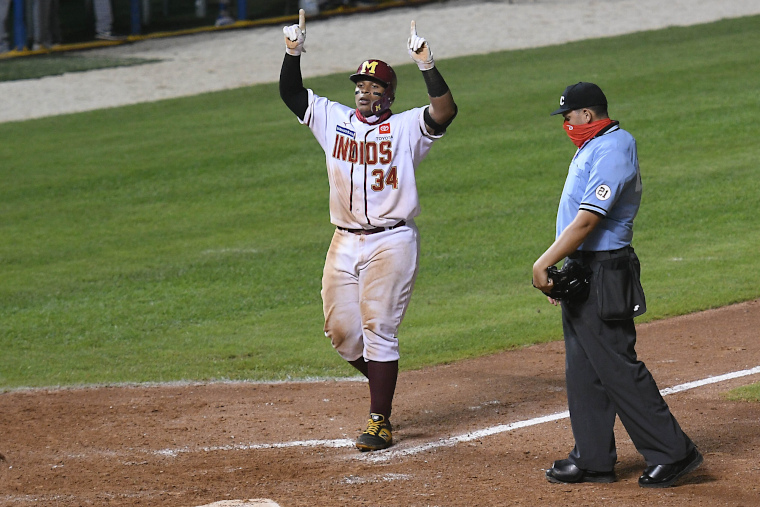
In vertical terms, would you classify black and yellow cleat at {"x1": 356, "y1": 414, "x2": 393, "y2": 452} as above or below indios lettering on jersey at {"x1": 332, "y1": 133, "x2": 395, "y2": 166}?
below

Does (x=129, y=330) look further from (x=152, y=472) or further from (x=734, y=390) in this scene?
(x=734, y=390)

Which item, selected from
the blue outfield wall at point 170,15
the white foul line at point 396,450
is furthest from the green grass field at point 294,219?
the blue outfield wall at point 170,15

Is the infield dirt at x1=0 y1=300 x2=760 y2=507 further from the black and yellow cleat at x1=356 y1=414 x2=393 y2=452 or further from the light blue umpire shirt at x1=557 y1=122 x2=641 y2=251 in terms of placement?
the light blue umpire shirt at x1=557 y1=122 x2=641 y2=251

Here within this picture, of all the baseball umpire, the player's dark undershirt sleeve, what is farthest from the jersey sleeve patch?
the player's dark undershirt sleeve

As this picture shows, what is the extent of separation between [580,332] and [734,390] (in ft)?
5.65

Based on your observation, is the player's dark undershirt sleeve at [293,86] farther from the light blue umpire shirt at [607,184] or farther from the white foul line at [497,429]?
the white foul line at [497,429]

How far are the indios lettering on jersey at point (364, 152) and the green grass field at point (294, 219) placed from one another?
6.98ft

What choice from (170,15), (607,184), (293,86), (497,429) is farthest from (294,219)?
(170,15)

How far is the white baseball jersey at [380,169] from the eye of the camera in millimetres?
5539

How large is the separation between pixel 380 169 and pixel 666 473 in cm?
206

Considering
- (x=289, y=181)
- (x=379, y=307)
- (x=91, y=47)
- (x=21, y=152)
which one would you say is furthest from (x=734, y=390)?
(x=91, y=47)

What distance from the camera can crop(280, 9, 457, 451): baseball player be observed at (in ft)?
18.2

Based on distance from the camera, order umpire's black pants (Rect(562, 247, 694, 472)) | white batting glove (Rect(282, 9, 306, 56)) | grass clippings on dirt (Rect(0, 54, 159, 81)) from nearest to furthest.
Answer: umpire's black pants (Rect(562, 247, 694, 472)) → white batting glove (Rect(282, 9, 306, 56)) → grass clippings on dirt (Rect(0, 54, 159, 81))

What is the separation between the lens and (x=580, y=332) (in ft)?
15.6
